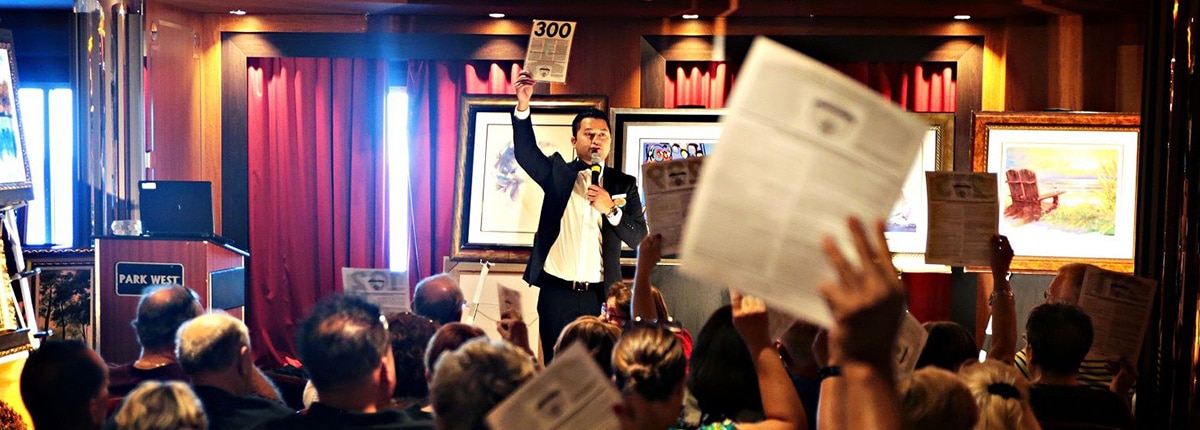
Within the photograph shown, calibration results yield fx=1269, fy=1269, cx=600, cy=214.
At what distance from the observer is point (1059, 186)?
660 cm

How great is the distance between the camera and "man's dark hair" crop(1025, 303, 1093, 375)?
288 cm

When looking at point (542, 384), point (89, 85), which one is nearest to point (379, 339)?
point (542, 384)

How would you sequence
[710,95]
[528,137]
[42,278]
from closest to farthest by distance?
[528,137] → [42,278] → [710,95]

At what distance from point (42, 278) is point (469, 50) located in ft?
8.69

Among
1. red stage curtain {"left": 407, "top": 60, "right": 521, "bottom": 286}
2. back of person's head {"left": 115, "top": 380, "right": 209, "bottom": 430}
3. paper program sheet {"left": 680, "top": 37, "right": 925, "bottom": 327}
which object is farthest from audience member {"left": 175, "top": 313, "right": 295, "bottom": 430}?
red stage curtain {"left": 407, "top": 60, "right": 521, "bottom": 286}

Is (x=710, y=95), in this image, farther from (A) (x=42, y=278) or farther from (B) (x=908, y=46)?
(A) (x=42, y=278)

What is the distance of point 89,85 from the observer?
635 centimetres

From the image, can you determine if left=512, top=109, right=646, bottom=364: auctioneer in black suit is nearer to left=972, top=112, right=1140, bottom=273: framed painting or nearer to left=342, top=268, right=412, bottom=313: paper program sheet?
left=342, top=268, right=412, bottom=313: paper program sheet

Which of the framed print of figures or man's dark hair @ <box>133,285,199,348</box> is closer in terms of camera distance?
man's dark hair @ <box>133,285,199,348</box>

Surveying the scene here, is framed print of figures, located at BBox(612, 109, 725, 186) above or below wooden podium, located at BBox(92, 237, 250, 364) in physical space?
above

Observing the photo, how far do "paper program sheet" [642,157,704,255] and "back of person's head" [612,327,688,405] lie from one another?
1009 millimetres

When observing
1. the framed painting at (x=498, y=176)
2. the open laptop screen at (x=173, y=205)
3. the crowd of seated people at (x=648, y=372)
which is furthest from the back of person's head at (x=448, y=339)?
the framed painting at (x=498, y=176)

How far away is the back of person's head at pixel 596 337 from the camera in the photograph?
2680 mm

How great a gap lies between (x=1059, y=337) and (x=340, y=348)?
5.37 feet
